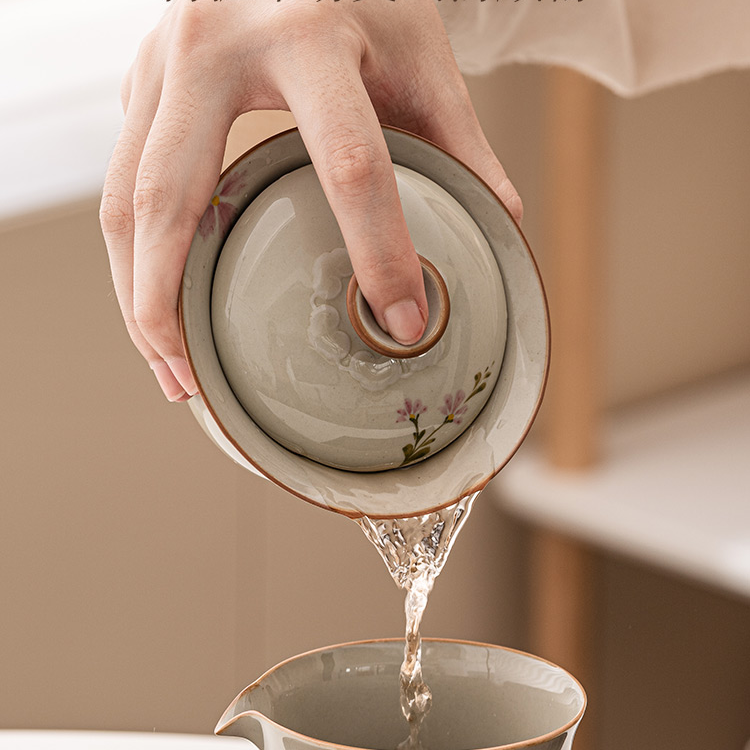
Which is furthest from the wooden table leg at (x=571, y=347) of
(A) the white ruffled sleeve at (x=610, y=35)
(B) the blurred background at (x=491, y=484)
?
(A) the white ruffled sleeve at (x=610, y=35)

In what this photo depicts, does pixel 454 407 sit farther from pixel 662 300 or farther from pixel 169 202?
pixel 662 300

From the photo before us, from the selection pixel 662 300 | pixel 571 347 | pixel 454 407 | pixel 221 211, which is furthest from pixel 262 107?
pixel 662 300

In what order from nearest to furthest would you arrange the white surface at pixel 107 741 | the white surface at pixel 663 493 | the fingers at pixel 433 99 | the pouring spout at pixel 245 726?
the pouring spout at pixel 245 726 → the fingers at pixel 433 99 → the white surface at pixel 107 741 → the white surface at pixel 663 493

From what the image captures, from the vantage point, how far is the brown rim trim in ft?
1.54

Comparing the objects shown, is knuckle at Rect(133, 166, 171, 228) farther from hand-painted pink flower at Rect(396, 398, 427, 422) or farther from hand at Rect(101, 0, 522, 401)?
hand-painted pink flower at Rect(396, 398, 427, 422)

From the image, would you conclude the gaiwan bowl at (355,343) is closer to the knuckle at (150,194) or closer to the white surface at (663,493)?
the knuckle at (150,194)

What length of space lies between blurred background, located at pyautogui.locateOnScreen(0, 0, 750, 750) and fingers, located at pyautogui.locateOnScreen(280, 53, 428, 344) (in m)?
0.26

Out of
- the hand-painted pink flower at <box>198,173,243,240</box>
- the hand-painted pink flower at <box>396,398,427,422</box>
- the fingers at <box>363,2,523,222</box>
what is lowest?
the hand-painted pink flower at <box>396,398,427,422</box>

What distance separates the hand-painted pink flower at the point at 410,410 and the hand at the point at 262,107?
0.11ft

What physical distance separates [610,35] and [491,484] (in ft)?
2.56

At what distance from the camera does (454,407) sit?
0.51m

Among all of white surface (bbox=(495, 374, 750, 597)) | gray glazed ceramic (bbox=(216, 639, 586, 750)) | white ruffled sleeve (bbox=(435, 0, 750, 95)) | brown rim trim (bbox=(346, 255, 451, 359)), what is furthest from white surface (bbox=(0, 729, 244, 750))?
white surface (bbox=(495, 374, 750, 597))

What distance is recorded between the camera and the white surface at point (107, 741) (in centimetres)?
66

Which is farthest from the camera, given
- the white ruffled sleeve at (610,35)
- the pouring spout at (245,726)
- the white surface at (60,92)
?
the white surface at (60,92)
